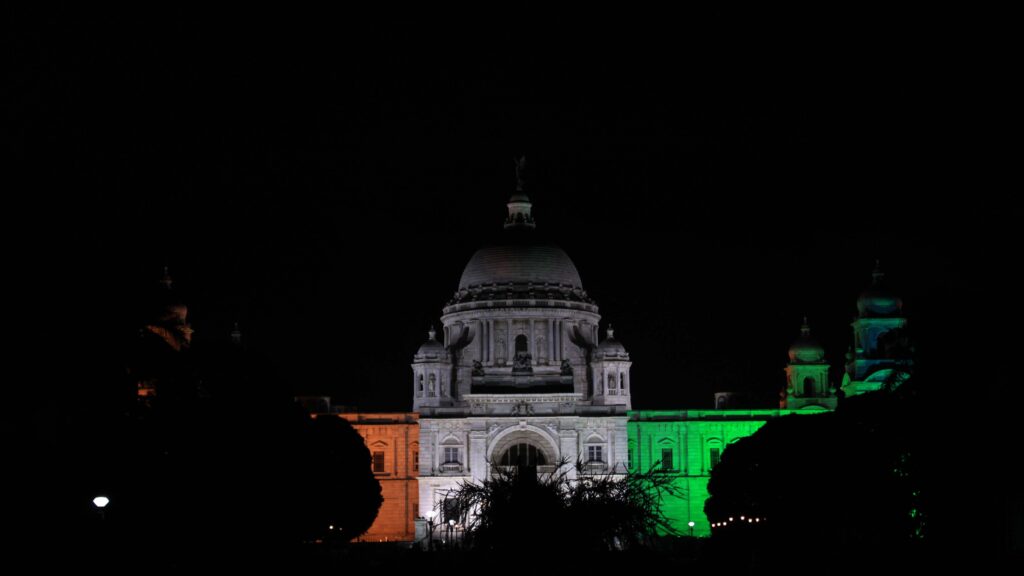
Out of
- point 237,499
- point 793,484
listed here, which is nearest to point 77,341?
point 237,499

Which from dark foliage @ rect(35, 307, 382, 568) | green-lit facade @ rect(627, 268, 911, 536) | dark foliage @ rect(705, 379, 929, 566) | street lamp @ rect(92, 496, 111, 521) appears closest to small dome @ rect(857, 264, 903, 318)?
green-lit facade @ rect(627, 268, 911, 536)

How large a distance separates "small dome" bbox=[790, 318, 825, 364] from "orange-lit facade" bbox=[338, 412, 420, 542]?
1038 inches

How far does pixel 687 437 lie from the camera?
15375cm

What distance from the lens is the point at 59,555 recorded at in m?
62.1

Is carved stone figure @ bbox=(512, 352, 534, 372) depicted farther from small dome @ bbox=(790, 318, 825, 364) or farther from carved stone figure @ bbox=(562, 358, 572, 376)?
small dome @ bbox=(790, 318, 825, 364)

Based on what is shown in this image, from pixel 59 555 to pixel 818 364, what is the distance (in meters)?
99.3

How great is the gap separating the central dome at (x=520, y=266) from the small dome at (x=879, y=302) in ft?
66.8

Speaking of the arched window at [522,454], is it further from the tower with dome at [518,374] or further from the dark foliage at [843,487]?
the dark foliage at [843,487]

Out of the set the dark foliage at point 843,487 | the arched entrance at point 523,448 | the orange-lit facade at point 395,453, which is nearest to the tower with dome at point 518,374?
the arched entrance at point 523,448

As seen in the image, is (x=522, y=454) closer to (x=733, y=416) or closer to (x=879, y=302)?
(x=733, y=416)

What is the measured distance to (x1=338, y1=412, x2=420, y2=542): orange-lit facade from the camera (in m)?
154

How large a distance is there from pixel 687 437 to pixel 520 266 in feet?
53.8

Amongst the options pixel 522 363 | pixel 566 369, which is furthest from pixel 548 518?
pixel 566 369

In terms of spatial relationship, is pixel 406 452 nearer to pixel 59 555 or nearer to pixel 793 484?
pixel 793 484
